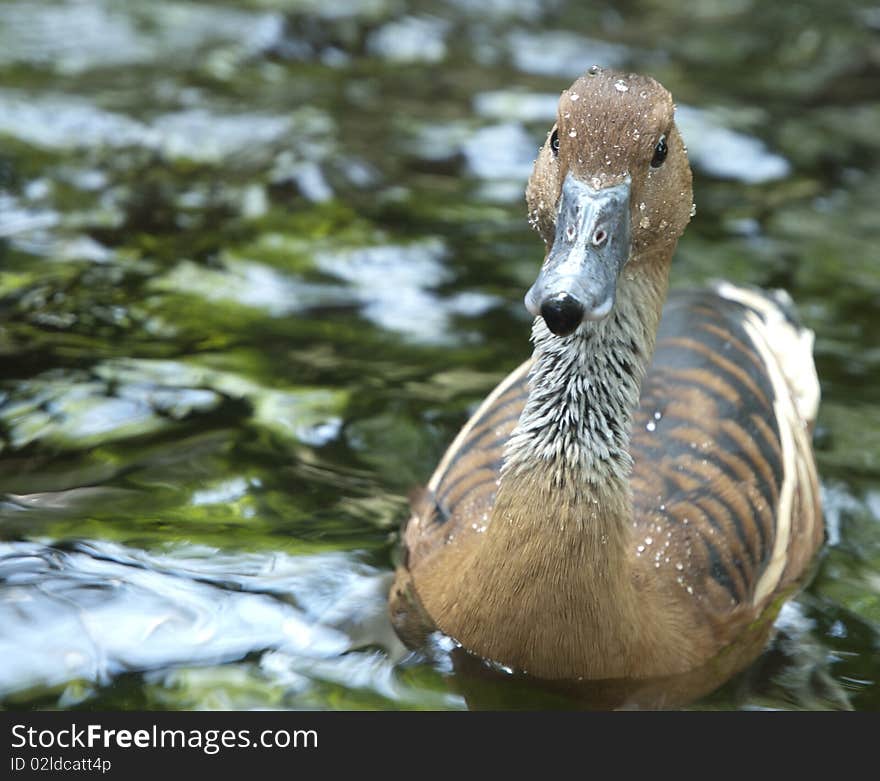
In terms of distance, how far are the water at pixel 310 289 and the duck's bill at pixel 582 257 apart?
1306 mm

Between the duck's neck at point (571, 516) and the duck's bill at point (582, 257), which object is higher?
the duck's bill at point (582, 257)

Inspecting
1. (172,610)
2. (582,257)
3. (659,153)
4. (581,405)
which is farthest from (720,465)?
(172,610)

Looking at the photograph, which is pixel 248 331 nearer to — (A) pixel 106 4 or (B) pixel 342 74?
Answer: (B) pixel 342 74

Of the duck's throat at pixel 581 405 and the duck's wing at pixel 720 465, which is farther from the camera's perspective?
the duck's wing at pixel 720 465

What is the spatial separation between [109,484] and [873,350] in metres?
3.75

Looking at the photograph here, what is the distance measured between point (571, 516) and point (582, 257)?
83 centimetres

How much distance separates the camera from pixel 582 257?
3877mm

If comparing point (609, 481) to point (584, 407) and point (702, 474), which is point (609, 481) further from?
point (702, 474)

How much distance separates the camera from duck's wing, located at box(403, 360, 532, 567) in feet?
15.6

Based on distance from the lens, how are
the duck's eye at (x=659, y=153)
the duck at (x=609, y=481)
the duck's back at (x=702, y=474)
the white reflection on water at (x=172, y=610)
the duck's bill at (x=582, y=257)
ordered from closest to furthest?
the duck's bill at (x=582, y=257)
the duck at (x=609, y=481)
the duck's eye at (x=659, y=153)
the white reflection on water at (x=172, y=610)
the duck's back at (x=702, y=474)

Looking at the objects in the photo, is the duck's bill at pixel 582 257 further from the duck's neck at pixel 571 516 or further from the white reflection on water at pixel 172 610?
the white reflection on water at pixel 172 610

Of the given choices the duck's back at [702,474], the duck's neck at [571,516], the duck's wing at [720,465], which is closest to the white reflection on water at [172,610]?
the duck's back at [702,474]

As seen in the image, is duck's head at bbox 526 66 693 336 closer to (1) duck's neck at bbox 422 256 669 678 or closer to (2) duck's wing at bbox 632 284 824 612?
(1) duck's neck at bbox 422 256 669 678

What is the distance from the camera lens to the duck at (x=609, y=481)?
13.4ft
